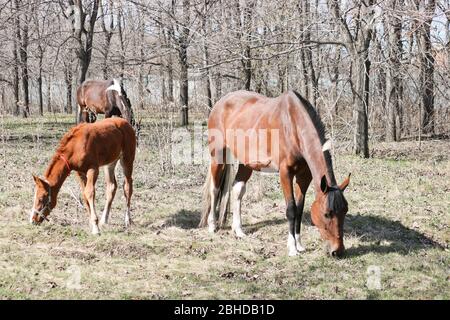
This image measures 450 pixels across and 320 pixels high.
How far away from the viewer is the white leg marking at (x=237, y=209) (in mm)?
6930

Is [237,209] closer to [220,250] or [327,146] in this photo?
[220,250]

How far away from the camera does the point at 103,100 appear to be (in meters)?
13.2

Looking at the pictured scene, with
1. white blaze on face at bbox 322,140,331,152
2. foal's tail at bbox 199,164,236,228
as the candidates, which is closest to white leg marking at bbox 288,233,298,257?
white blaze on face at bbox 322,140,331,152

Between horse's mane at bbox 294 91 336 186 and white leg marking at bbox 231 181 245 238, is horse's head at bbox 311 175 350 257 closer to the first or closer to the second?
horse's mane at bbox 294 91 336 186

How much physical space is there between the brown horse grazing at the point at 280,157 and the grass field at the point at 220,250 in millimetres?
406

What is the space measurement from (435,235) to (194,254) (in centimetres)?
295

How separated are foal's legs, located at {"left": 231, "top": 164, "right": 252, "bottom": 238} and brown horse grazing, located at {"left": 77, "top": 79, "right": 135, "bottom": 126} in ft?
16.7

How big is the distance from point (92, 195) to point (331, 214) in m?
2.91

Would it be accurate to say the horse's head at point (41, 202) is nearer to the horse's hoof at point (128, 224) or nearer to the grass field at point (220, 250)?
the grass field at point (220, 250)

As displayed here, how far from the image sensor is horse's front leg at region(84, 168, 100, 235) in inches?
259

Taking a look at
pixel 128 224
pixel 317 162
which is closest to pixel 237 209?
pixel 128 224
